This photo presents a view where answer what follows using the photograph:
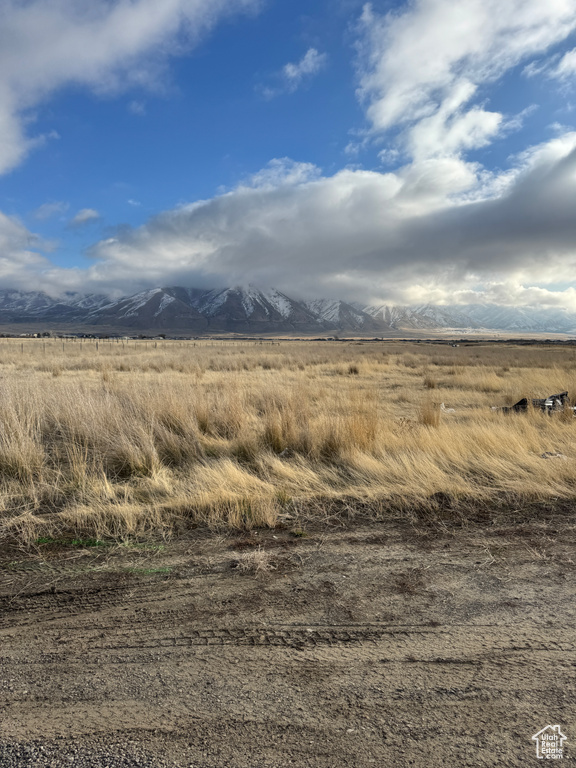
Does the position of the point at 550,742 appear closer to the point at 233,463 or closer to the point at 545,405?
the point at 233,463

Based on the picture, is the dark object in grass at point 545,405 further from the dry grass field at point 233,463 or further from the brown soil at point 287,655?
the brown soil at point 287,655

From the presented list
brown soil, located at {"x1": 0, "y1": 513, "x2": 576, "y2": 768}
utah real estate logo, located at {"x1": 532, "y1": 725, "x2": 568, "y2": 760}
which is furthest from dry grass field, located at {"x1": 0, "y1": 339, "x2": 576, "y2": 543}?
utah real estate logo, located at {"x1": 532, "y1": 725, "x2": 568, "y2": 760}

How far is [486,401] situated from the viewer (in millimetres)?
13164

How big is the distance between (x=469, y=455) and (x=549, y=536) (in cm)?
215

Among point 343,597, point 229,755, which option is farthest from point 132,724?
point 343,597

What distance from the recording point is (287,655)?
223cm

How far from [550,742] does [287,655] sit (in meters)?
1.24

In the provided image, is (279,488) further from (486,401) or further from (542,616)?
(486,401)

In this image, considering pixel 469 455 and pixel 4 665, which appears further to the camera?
pixel 469 455

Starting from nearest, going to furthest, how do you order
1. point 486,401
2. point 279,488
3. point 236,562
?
point 236,562 < point 279,488 < point 486,401

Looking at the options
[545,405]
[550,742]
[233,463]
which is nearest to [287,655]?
[550,742]

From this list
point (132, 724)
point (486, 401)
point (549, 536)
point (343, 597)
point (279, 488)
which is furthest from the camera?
point (486, 401)

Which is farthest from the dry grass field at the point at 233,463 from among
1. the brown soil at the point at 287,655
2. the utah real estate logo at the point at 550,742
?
the utah real estate logo at the point at 550,742

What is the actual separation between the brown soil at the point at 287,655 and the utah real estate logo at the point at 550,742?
3cm
